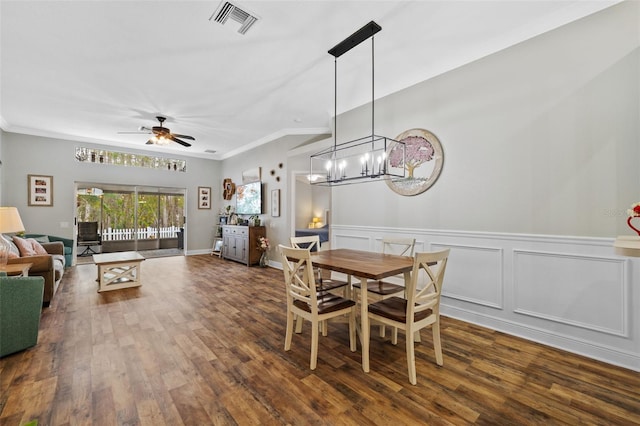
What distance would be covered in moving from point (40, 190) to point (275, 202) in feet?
16.8

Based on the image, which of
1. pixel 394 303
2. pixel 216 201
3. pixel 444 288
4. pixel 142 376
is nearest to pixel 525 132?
pixel 444 288

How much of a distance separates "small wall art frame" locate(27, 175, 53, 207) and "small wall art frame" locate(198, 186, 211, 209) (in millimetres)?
3193

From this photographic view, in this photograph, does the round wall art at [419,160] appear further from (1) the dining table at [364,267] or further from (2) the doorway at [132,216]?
(2) the doorway at [132,216]

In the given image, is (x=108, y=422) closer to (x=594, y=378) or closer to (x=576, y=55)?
(x=594, y=378)

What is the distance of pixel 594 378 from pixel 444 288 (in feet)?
4.60

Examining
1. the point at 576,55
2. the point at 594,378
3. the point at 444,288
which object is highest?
the point at 576,55

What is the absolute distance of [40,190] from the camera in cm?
602

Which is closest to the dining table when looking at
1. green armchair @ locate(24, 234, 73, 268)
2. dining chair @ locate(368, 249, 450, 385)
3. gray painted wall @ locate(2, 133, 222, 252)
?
dining chair @ locate(368, 249, 450, 385)

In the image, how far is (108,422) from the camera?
63.1 inches

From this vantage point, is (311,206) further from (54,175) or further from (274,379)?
(274,379)

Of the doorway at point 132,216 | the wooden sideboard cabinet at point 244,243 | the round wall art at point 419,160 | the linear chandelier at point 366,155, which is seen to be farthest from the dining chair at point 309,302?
the doorway at point 132,216

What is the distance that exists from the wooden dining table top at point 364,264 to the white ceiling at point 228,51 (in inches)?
87.2

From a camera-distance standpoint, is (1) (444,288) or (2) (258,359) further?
(1) (444,288)

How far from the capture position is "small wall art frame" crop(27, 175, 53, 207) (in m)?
5.90
